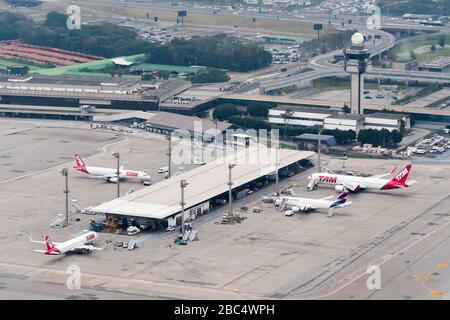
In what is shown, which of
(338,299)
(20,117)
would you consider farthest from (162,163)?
(338,299)

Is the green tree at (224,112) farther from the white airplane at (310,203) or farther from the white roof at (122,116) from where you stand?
the white airplane at (310,203)

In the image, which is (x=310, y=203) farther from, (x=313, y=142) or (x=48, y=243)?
(x=313, y=142)

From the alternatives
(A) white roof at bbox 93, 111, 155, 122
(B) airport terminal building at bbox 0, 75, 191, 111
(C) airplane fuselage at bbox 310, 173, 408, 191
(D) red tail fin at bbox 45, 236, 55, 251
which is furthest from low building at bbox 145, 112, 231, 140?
(D) red tail fin at bbox 45, 236, 55, 251

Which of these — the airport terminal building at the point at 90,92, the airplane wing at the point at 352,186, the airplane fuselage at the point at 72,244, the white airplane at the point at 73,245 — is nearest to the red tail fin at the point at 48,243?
the white airplane at the point at 73,245

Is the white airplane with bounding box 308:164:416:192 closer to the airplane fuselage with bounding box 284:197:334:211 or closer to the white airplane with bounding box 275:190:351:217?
the white airplane with bounding box 275:190:351:217

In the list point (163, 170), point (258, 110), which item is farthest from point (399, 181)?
point (258, 110)

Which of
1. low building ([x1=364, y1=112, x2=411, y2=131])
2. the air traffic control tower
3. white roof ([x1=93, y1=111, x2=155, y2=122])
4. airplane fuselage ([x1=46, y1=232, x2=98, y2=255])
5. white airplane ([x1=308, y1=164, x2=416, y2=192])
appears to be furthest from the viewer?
white roof ([x1=93, y1=111, x2=155, y2=122])
